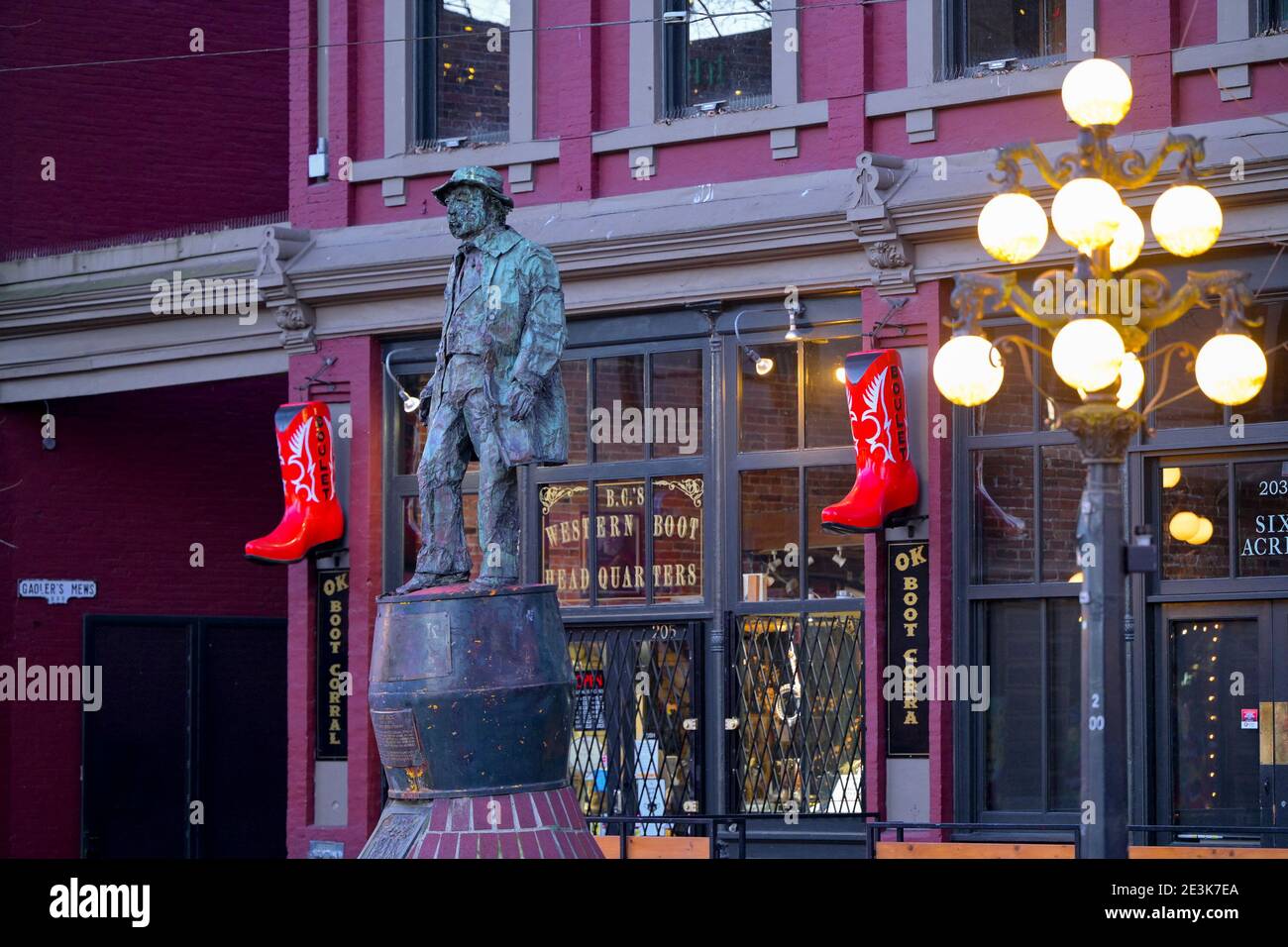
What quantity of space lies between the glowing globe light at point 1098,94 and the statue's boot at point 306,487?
963 centimetres

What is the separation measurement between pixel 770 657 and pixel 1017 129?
446cm

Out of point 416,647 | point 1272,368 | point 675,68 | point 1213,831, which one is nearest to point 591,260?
point 675,68

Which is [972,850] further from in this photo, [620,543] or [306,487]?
[306,487]

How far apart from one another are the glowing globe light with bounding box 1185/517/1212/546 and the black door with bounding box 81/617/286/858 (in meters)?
10.5

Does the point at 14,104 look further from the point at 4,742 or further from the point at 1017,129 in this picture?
the point at 1017,129

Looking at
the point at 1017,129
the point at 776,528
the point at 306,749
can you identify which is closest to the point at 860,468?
the point at 776,528

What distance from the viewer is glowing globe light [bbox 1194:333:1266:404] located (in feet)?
34.5

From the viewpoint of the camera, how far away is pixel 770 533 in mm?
17234

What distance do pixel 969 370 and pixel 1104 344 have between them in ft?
2.56

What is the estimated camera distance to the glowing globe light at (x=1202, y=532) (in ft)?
50.9

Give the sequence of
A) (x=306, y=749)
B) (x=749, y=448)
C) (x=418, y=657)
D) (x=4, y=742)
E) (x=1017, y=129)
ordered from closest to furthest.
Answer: (x=418, y=657) → (x=1017, y=129) → (x=749, y=448) → (x=306, y=749) → (x=4, y=742)

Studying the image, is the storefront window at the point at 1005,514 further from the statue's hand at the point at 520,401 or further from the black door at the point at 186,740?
the black door at the point at 186,740

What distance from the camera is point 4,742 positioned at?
20875mm

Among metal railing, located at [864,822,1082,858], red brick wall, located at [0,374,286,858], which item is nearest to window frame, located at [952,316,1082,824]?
metal railing, located at [864,822,1082,858]
